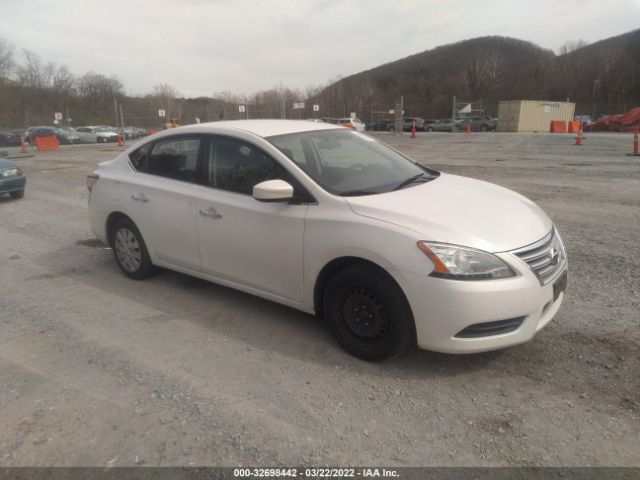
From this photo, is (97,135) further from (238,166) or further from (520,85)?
(520,85)

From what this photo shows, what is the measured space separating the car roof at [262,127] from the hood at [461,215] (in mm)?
1109

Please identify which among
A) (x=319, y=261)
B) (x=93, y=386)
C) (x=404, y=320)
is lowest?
(x=93, y=386)

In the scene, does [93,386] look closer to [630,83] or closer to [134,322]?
[134,322]

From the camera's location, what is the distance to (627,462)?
7.64 feet

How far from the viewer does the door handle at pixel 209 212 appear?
399 centimetres

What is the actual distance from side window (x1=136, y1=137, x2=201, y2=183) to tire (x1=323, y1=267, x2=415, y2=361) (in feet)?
5.93

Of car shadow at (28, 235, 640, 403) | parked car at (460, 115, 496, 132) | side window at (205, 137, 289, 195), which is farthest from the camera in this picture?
parked car at (460, 115, 496, 132)

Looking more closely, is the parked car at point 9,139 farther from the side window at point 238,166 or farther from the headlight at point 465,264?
the headlight at point 465,264

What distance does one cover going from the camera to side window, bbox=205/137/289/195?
3.77 meters

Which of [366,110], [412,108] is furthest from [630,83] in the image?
[366,110]

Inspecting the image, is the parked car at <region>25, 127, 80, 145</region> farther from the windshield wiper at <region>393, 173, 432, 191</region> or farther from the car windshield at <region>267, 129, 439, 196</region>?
the windshield wiper at <region>393, 173, 432, 191</region>

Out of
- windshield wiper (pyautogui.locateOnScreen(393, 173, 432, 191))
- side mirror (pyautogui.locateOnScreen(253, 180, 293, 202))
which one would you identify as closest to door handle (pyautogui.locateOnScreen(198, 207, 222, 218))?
side mirror (pyautogui.locateOnScreen(253, 180, 293, 202))

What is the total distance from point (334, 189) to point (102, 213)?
295 cm

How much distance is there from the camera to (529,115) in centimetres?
4162
